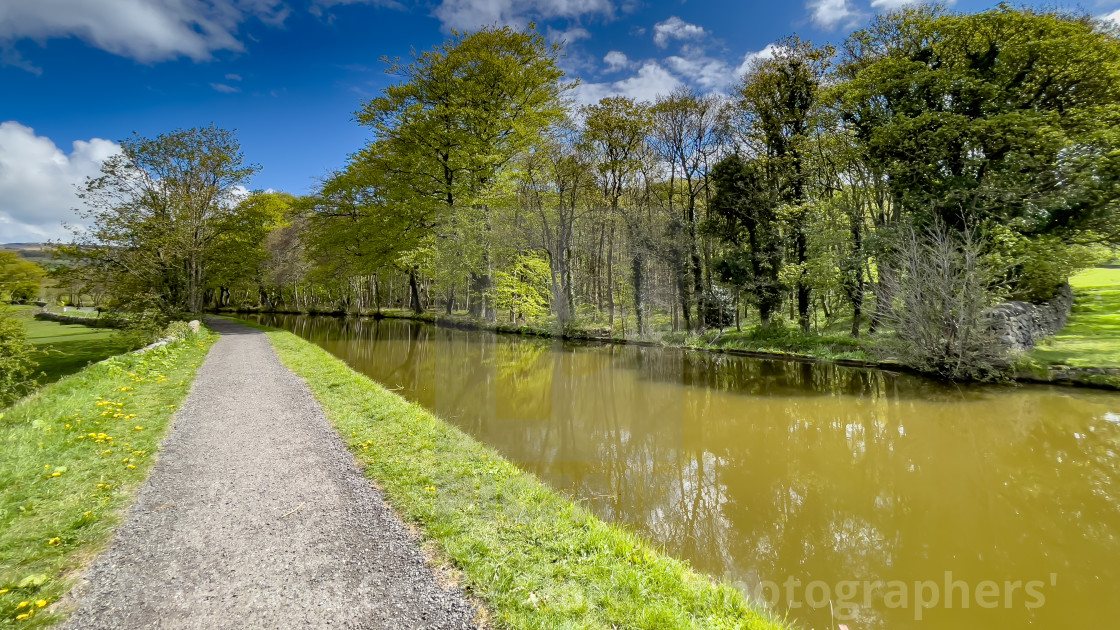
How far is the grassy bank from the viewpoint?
2.89 meters

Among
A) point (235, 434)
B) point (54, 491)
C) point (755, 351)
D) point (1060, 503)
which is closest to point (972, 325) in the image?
point (755, 351)

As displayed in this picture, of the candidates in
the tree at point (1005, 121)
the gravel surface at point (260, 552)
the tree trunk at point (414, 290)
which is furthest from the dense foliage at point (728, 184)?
the gravel surface at point (260, 552)

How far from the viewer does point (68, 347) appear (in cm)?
1578

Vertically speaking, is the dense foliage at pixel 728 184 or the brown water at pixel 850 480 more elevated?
the dense foliage at pixel 728 184

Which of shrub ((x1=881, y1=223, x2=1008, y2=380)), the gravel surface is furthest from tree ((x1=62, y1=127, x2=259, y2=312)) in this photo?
shrub ((x1=881, y1=223, x2=1008, y2=380))

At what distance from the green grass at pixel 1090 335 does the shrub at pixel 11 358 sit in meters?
22.5

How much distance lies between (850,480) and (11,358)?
1472 centimetres

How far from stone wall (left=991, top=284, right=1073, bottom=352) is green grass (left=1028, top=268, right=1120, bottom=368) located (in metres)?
0.29

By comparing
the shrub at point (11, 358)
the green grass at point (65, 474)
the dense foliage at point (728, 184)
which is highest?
Result: the dense foliage at point (728, 184)

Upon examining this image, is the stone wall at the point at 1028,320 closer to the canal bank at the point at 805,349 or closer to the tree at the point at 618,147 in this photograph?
the canal bank at the point at 805,349

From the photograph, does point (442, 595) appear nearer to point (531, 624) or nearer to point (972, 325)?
point (531, 624)

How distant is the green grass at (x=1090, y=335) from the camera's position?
407 inches

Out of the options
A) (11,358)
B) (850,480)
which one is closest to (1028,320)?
(850,480)

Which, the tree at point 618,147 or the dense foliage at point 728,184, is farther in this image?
the tree at point 618,147
